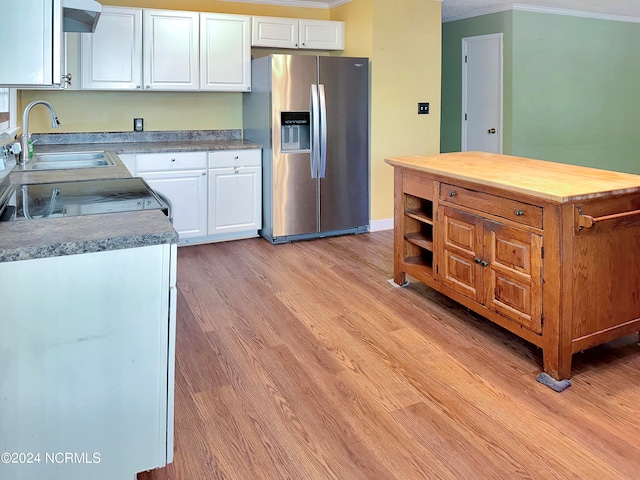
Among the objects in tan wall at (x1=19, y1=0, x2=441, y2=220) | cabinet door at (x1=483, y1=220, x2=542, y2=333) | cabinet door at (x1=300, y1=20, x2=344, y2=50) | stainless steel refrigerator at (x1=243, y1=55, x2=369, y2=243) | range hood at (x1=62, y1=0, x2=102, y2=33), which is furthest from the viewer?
cabinet door at (x1=300, y1=20, x2=344, y2=50)

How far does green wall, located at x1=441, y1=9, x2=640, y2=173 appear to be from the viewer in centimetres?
574

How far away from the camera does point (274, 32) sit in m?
4.63

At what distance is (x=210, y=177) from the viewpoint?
4.38 m

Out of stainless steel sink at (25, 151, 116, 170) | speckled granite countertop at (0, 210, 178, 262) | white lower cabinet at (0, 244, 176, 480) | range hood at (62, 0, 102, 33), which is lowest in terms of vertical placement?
white lower cabinet at (0, 244, 176, 480)

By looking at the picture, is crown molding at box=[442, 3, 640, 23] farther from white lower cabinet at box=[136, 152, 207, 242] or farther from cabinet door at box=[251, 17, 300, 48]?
white lower cabinet at box=[136, 152, 207, 242]

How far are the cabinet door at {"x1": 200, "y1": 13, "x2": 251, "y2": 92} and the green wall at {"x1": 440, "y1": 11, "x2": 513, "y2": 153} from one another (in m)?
2.90

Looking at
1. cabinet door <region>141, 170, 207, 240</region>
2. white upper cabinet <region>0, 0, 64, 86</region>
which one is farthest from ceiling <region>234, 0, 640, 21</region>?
white upper cabinet <region>0, 0, 64, 86</region>

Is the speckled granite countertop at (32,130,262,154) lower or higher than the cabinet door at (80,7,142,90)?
lower

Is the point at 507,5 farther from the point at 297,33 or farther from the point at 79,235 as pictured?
the point at 79,235

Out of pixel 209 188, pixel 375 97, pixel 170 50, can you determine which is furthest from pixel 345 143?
pixel 170 50

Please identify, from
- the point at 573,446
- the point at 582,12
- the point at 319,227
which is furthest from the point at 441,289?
the point at 582,12

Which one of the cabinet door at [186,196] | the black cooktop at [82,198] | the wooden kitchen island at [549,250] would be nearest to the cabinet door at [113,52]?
the cabinet door at [186,196]

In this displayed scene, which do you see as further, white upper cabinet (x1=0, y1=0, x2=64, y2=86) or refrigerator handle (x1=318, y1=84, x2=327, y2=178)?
refrigerator handle (x1=318, y1=84, x2=327, y2=178)

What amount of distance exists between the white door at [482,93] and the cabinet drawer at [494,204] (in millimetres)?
3545
